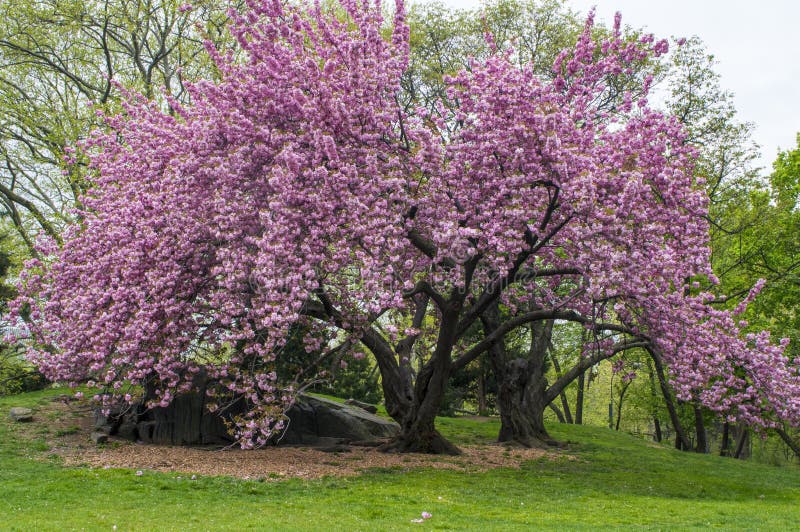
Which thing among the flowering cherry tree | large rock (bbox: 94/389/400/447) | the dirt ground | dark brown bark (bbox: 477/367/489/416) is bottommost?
the dirt ground

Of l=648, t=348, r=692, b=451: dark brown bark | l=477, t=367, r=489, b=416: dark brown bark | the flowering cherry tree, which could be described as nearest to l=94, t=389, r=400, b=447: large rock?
the flowering cherry tree

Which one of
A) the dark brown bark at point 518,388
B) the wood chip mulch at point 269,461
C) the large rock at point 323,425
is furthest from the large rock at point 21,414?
the dark brown bark at point 518,388

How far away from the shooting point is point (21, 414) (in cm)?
2091

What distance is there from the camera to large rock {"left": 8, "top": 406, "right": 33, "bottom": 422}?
20.8 meters

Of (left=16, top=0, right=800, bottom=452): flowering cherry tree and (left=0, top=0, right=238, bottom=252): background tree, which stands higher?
(left=0, top=0, right=238, bottom=252): background tree

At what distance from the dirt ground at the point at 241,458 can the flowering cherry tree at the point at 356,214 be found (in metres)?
1.80

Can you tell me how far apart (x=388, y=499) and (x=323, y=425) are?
9.55 metres

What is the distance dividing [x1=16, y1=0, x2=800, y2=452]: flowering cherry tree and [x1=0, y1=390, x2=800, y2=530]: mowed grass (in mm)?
2057

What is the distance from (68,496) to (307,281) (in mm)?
6078

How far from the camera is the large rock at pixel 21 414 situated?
20.8 metres

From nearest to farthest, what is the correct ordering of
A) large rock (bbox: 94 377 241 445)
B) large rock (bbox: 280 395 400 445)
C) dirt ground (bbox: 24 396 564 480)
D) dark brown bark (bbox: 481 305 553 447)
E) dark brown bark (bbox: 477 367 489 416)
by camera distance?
dirt ground (bbox: 24 396 564 480), large rock (bbox: 94 377 241 445), large rock (bbox: 280 395 400 445), dark brown bark (bbox: 481 305 553 447), dark brown bark (bbox: 477 367 489 416)

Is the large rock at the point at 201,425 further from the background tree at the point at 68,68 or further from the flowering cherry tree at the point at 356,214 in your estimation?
the background tree at the point at 68,68

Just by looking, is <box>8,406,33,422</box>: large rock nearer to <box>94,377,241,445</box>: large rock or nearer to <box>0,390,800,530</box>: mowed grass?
<box>0,390,800,530</box>: mowed grass

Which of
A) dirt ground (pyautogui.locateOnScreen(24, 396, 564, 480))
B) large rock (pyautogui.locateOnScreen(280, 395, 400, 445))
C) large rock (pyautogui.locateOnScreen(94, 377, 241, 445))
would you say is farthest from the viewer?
large rock (pyautogui.locateOnScreen(280, 395, 400, 445))
